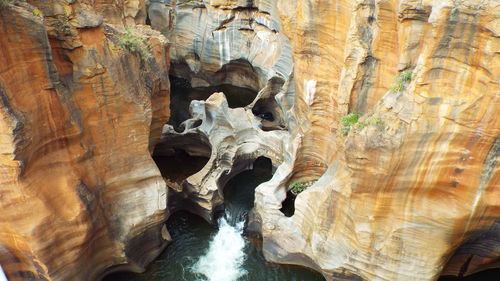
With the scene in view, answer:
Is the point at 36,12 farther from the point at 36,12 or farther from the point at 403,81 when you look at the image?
the point at 403,81

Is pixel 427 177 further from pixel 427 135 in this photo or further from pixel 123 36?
pixel 123 36

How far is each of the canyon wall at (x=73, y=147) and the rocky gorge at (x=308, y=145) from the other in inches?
1.4

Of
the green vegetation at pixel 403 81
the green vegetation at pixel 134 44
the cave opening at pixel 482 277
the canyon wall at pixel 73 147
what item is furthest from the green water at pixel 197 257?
the green vegetation at pixel 403 81

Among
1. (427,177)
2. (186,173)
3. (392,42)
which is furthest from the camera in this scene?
(186,173)

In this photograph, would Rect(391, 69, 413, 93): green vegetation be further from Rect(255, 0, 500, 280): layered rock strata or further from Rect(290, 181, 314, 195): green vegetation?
Rect(290, 181, 314, 195): green vegetation

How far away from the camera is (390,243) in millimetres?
10766

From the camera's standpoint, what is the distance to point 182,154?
769 inches

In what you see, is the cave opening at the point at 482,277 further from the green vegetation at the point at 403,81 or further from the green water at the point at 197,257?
the green vegetation at the point at 403,81

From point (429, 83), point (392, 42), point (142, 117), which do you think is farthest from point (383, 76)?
point (142, 117)

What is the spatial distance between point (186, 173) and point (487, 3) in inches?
514

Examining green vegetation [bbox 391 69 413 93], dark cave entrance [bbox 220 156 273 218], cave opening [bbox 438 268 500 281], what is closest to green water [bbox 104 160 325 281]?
dark cave entrance [bbox 220 156 273 218]

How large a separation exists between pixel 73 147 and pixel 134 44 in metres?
3.62

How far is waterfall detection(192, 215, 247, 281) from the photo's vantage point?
13438 mm

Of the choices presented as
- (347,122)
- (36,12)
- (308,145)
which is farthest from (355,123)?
(36,12)
